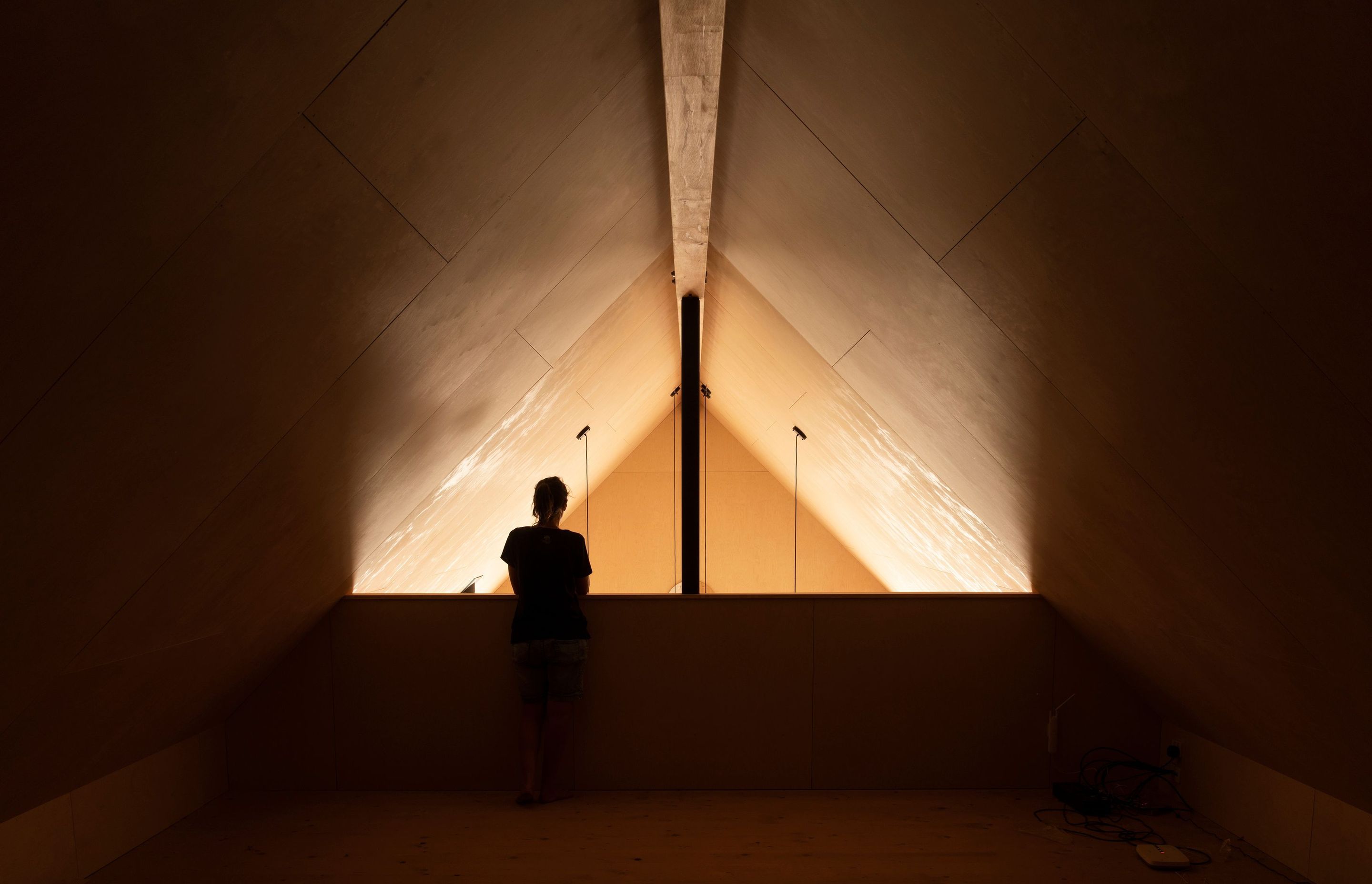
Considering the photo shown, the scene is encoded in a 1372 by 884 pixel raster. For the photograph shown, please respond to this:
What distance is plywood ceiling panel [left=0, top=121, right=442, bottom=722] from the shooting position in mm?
1541

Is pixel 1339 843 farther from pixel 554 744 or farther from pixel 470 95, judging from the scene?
pixel 470 95

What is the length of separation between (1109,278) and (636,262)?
264 centimetres

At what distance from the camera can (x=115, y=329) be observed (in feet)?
4.86

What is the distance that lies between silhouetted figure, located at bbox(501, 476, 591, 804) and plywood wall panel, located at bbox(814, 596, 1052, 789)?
1090 mm

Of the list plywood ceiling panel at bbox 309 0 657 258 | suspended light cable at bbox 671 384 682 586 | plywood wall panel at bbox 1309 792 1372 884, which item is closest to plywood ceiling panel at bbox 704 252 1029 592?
plywood wall panel at bbox 1309 792 1372 884

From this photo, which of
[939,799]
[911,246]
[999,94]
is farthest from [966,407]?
[939,799]

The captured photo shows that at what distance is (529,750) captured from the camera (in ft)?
11.4

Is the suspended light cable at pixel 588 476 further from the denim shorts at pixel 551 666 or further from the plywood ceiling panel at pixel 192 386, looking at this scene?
the plywood ceiling panel at pixel 192 386

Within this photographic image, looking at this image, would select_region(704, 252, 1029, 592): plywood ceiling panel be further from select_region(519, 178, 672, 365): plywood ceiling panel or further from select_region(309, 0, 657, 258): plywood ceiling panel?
select_region(309, 0, 657, 258): plywood ceiling panel

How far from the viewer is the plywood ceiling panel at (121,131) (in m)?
1.12

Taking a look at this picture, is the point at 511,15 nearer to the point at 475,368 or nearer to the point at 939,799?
the point at 475,368

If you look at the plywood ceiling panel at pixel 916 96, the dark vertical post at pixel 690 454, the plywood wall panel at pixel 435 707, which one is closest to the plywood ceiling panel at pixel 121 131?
the plywood ceiling panel at pixel 916 96

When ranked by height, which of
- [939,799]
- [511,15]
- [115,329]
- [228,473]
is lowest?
[939,799]

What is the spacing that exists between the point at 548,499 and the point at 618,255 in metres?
1.15
